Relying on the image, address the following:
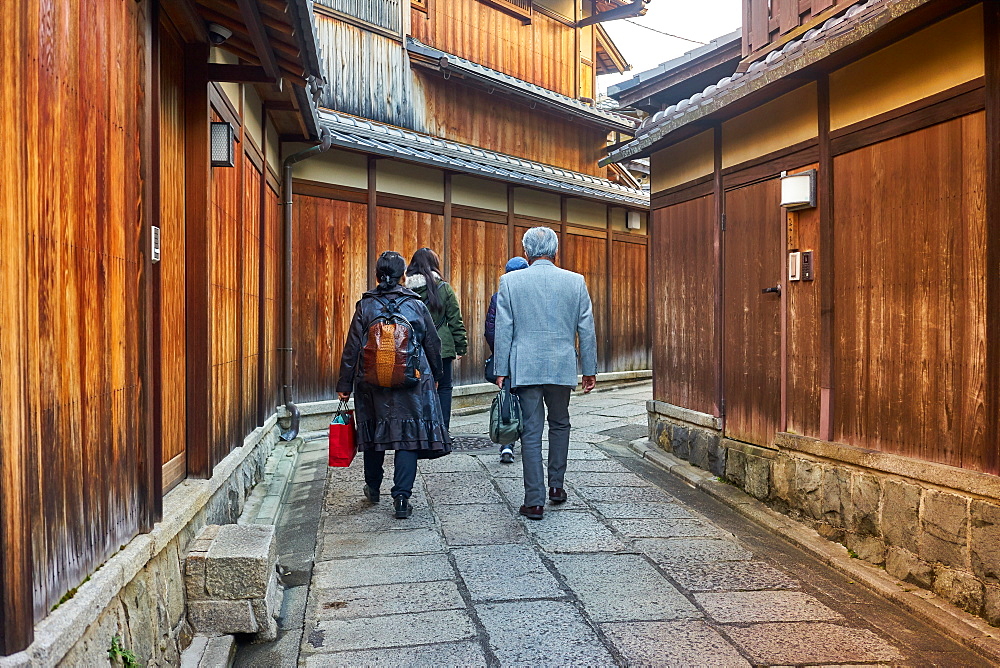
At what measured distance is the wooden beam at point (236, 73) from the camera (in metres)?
5.20

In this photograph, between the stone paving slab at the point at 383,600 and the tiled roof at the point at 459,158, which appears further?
the tiled roof at the point at 459,158

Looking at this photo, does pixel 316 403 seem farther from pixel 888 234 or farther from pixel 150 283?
pixel 888 234

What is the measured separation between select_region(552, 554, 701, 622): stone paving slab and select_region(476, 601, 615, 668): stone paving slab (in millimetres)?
186

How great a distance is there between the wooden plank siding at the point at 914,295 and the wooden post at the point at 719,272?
183 cm

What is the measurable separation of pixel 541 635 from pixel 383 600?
98 cm

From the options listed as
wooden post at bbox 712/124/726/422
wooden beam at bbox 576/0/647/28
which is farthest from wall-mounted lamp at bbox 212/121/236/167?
wooden beam at bbox 576/0/647/28

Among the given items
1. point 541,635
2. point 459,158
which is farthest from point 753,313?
point 459,158

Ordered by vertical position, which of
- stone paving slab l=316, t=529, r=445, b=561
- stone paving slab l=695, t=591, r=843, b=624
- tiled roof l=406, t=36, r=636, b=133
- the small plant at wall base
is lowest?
stone paving slab l=695, t=591, r=843, b=624

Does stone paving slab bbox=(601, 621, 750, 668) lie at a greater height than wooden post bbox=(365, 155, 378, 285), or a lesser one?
lesser

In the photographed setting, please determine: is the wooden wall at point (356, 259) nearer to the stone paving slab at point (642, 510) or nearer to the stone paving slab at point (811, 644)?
the stone paving slab at point (642, 510)

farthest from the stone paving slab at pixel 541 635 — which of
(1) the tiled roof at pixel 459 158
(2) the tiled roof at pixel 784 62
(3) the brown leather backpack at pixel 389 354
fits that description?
(1) the tiled roof at pixel 459 158

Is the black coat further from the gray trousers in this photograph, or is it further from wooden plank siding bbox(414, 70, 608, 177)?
wooden plank siding bbox(414, 70, 608, 177)

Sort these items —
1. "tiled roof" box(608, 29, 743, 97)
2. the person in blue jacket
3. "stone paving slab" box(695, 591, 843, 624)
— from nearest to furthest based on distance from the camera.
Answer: "stone paving slab" box(695, 591, 843, 624) → the person in blue jacket → "tiled roof" box(608, 29, 743, 97)

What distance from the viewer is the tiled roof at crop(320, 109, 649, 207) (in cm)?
1042
